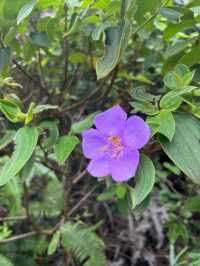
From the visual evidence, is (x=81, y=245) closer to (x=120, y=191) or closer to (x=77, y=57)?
(x=120, y=191)

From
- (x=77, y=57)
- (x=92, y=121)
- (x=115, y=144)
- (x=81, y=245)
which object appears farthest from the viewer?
(x=81, y=245)

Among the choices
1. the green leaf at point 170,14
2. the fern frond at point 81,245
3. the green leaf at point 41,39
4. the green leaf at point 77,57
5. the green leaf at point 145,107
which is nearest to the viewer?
the green leaf at point 145,107

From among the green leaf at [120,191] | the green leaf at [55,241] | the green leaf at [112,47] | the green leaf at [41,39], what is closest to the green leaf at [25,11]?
the green leaf at [112,47]

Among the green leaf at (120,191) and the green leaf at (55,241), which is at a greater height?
the green leaf at (120,191)

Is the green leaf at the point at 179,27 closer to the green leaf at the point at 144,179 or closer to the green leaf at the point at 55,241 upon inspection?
the green leaf at the point at 144,179

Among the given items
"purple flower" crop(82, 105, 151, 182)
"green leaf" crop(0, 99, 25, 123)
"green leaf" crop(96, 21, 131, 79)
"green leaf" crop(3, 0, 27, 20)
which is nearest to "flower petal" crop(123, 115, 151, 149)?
"purple flower" crop(82, 105, 151, 182)

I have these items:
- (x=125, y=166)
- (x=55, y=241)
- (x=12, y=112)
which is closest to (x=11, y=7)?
(x=12, y=112)

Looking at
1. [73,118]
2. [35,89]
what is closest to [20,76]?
[35,89]
